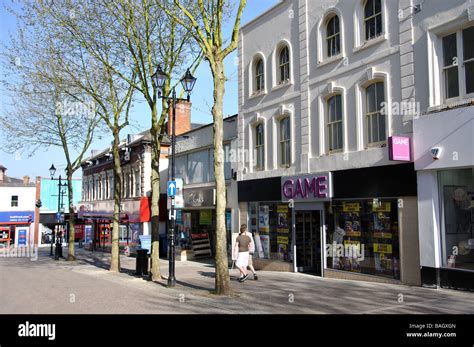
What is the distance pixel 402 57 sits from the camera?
12758 mm

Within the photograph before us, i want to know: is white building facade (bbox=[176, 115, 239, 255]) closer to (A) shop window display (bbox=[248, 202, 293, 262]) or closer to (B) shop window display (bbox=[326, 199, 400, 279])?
(A) shop window display (bbox=[248, 202, 293, 262])

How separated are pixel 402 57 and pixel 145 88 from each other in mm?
8740

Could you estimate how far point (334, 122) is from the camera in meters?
15.3

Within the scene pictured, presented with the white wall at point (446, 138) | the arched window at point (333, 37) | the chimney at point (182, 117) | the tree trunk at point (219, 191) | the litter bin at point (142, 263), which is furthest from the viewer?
the chimney at point (182, 117)

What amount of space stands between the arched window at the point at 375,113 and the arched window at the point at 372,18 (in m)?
1.56

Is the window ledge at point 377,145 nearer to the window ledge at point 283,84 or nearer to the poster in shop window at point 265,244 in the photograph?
the window ledge at point 283,84

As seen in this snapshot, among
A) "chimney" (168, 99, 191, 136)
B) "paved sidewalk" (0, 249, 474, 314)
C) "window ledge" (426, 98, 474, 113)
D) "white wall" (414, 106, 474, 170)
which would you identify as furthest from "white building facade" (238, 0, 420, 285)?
"chimney" (168, 99, 191, 136)

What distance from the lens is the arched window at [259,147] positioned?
62.4 ft

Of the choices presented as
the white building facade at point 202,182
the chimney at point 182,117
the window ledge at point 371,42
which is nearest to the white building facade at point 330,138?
the window ledge at point 371,42

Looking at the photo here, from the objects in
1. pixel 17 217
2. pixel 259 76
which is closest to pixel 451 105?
pixel 259 76

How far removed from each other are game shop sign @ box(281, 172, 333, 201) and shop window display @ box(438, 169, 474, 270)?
3959 millimetres

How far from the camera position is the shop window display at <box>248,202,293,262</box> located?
1750 cm
